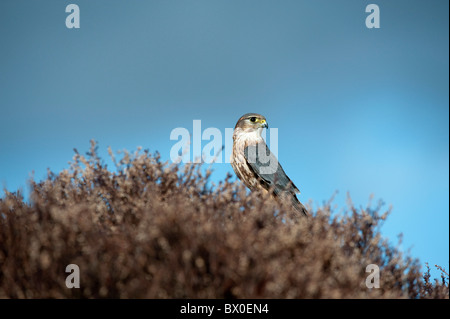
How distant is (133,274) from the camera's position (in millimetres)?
3957

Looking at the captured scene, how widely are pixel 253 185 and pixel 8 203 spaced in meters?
3.86

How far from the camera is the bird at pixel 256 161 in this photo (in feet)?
23.7

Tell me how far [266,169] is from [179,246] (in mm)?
3517

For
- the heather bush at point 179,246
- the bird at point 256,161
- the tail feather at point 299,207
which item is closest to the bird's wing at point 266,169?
the bird at point 256,161

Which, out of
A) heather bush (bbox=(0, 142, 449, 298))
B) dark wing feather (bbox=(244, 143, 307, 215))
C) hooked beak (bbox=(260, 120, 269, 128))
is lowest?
heather bush (bbox=(0, 142, 449, 298))

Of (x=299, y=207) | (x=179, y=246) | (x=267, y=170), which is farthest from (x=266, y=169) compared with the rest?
(x=179, y=246)

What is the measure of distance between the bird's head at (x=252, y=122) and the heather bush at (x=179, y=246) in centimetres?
235

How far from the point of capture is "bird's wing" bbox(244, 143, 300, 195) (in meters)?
7.19

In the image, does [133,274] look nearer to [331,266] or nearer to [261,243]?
[261,243]

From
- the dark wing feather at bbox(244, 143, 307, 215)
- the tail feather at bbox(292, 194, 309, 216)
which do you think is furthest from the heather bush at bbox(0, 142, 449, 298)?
the dark wing feather at bbox(244, 143, 307, 215)

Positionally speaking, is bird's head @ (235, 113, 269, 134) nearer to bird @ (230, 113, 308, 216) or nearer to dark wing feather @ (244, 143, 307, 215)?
bird @ (230, 113, 308, 216)

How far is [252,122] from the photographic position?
773cm

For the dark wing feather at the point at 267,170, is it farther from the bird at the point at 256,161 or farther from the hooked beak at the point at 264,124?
the hooked beak at the point at 264,124
